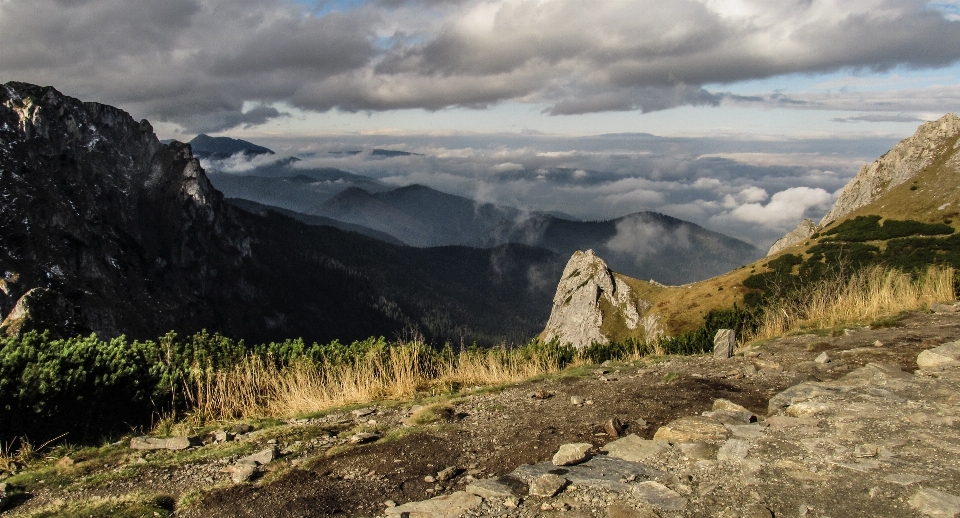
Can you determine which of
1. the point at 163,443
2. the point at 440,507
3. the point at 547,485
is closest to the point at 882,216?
the point at 547,485

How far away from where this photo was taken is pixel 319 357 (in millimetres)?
13797

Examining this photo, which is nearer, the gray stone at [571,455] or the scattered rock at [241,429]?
the gray stone at [571,455]

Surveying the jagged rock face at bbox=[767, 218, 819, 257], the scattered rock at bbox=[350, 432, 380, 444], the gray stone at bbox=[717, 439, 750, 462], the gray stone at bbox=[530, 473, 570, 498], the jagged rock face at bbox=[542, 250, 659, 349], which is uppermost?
the gray stone at bbox=[530, 473, 570, 498]

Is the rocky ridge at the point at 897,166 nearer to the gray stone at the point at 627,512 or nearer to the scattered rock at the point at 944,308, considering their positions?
the scattered rock at the point at 944,308

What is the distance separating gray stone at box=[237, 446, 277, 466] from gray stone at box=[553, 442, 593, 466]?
138 inches

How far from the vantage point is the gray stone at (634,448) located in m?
6.47

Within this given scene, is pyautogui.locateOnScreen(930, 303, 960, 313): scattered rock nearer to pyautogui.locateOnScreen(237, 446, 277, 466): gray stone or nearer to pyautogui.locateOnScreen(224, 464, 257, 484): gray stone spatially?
pyautogui.locateOnScreen(237, 446, 277, 466): gray stone

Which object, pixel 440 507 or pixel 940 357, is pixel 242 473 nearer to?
pixel 440 507

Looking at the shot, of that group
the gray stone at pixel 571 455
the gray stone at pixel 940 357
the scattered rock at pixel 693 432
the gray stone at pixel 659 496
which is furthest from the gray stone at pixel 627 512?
the gray stone at pixel 940 357

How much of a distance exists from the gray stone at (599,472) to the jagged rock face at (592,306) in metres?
82.6

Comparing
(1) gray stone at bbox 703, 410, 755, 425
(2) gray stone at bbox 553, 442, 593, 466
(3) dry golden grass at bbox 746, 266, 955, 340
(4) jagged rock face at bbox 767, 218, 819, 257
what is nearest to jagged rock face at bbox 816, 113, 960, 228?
(4) jagged rock face at bbox 767, 218, 819, 257

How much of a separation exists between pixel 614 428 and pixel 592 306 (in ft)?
327

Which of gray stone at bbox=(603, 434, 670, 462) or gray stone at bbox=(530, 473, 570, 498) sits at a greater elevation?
gray stone at bbox=(530, 473, 570, 498)

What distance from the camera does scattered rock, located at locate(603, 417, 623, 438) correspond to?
24.7 feet
